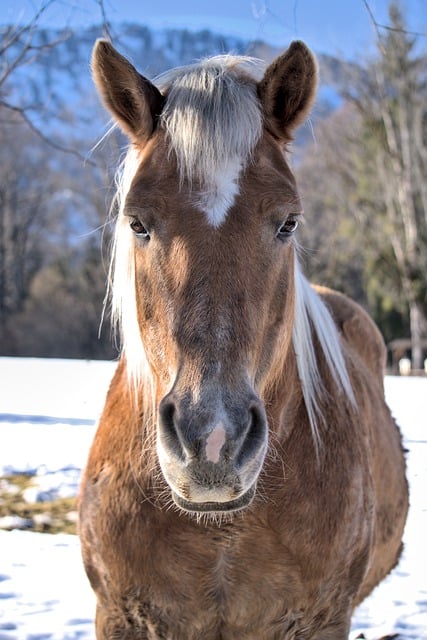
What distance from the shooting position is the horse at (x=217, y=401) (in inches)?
74.7

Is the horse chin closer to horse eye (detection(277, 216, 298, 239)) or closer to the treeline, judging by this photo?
horse eye (detection(277, 216, 298, 239))

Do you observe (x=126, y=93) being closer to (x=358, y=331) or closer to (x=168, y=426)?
(x=168, y=426)

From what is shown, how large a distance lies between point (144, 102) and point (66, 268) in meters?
30.2

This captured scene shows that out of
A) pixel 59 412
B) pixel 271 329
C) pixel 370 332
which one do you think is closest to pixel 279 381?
pixel 271 329

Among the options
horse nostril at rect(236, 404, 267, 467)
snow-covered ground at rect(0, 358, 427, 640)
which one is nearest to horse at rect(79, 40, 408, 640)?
horse nostril at rect(236, 404, 267, 467)

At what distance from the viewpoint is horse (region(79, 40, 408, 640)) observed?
1.90 m

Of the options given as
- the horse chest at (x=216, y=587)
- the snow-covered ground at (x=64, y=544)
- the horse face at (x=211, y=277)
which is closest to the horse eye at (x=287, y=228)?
the horse face at (x=211, y=277)

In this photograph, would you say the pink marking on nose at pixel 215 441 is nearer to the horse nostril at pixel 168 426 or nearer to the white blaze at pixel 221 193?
the horse nostril at pixel 168 426

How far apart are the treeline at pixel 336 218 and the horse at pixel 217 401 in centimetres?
977

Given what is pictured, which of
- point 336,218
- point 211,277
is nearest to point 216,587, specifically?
point 211,277

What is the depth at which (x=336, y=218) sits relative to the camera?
94.8 ft

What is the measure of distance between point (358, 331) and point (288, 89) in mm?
2065

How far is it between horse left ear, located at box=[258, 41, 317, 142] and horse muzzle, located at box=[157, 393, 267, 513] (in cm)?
112

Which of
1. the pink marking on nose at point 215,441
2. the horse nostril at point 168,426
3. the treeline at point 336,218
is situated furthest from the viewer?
the treeline at point 336,218
